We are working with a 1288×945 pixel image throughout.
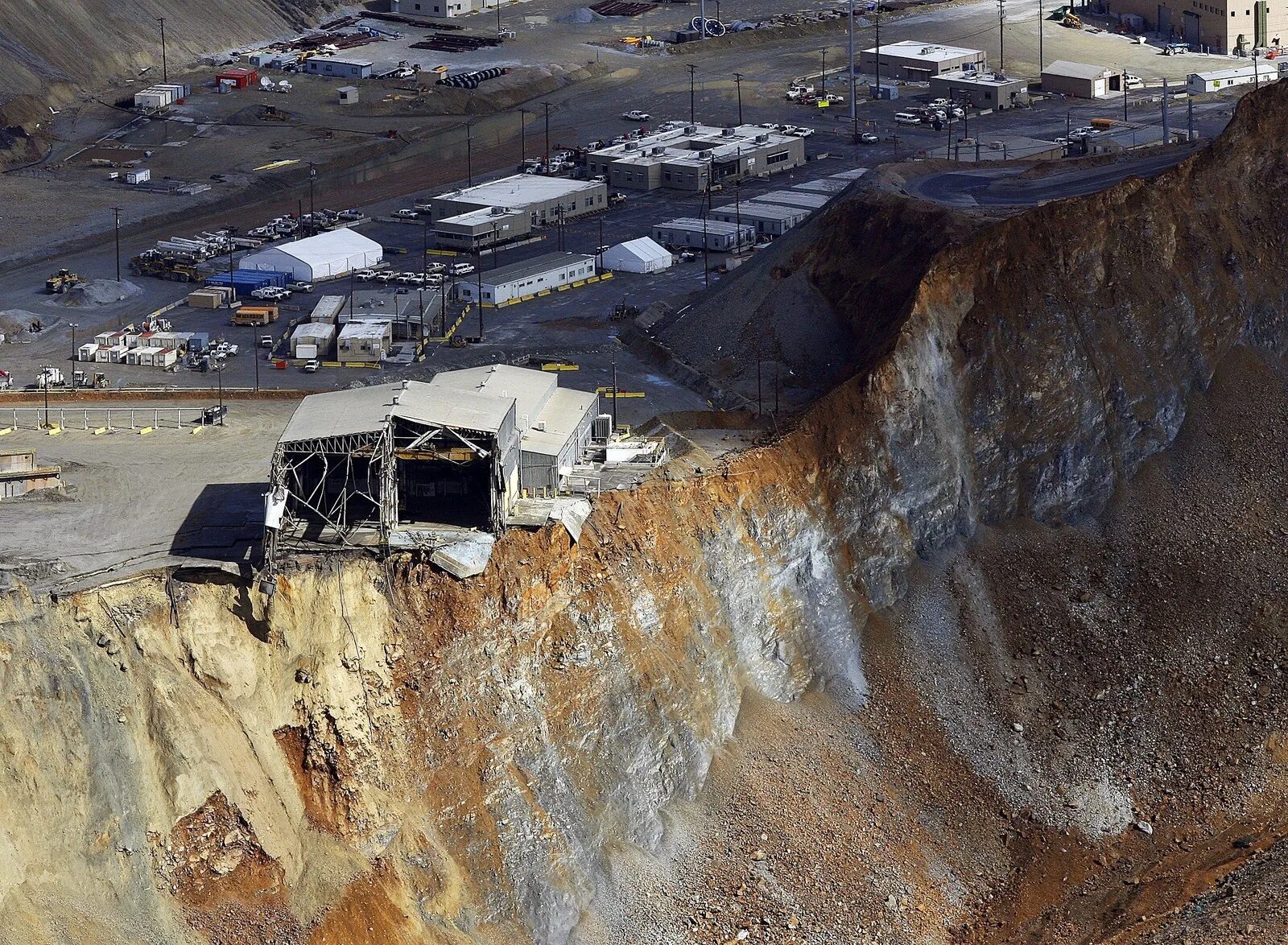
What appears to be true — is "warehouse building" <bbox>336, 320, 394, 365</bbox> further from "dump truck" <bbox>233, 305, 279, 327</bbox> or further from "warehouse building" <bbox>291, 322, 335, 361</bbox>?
"dump truck" <bbox>233, 305, 279, 327</bbox>

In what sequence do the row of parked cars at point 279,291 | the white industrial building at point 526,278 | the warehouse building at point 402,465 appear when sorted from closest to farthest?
the warehouse building at point 402,465 → the white industrial building at point 526,278 → the row of parked cars at point 279,291

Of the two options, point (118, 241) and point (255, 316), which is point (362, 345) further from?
point (118, 241)

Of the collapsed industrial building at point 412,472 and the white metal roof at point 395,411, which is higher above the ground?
the white metal roof at point 395,411

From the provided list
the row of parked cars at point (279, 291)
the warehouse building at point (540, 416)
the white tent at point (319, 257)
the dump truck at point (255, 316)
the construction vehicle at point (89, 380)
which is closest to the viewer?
the warehouse building at point (540, 416)

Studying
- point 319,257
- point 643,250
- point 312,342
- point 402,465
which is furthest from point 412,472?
point 319,257

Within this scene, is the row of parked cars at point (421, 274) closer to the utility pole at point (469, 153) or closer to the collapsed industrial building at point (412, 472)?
the utility pole at point (469, 153)

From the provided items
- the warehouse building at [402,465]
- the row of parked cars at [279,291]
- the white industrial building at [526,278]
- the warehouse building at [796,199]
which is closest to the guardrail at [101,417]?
the warehouse building at [402,465]
